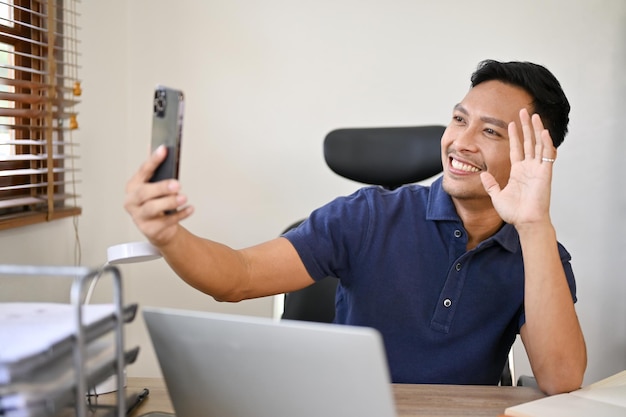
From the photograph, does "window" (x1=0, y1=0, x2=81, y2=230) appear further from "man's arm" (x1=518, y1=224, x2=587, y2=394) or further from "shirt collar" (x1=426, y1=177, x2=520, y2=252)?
"man's arm" (x1=518, y1=224, x2=587, y2=394)

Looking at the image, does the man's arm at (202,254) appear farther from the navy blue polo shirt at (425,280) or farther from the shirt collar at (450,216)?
the shirt collar at (450,216)

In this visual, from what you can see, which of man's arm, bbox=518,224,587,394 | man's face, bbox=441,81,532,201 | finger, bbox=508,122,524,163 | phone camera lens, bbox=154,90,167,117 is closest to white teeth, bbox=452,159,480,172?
man's face, bbox=441,81,532,201

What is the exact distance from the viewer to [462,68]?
2.96 m

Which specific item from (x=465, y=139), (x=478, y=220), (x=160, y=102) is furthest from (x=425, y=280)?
(x=160, y=102)

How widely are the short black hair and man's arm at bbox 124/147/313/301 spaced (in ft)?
2.08

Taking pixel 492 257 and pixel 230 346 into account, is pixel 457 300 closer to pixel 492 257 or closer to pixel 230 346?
pixel 492 257

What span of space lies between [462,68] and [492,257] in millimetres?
1389

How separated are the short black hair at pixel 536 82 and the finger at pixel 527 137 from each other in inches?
7.3

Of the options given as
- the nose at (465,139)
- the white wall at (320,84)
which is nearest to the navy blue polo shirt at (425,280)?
the nose at (465,139)

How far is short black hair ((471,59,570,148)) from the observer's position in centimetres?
180

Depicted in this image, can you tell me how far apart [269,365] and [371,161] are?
1271 mm

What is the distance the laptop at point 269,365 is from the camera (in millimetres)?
838

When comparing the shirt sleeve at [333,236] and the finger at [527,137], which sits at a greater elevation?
the finger at [527,137]

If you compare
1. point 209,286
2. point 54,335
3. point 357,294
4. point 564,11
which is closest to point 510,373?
point 357,294
